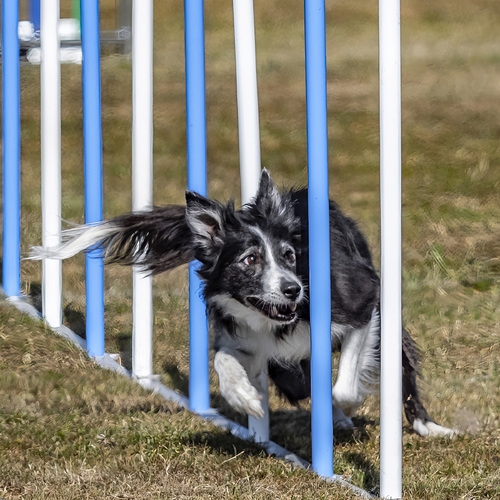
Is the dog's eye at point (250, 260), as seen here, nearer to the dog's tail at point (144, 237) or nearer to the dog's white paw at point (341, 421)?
the dog's tail at point (144, 237)

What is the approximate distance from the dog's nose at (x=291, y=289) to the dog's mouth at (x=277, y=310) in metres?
0.06

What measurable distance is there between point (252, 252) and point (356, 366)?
2.49 feet

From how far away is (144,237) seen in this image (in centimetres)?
472

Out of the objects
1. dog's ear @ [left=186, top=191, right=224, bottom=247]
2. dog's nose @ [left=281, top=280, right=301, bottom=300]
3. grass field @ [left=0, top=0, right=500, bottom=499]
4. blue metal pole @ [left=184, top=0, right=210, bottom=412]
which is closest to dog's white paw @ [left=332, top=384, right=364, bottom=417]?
grass field @ [left=0, top=0, right=500, bottom=499]

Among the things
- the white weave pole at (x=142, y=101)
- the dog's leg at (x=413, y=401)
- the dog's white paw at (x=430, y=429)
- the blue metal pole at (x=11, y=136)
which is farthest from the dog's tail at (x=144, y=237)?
the blue metal pole at (x=11, y=136)

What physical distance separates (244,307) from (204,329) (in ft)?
2.21

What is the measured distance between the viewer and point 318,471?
405 cm

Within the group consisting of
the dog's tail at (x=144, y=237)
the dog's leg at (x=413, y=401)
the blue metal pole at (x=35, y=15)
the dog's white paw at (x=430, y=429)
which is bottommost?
the dog's white paw at (x=430, y=429)

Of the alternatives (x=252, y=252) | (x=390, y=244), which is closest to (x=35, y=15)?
(x=252, y=252)

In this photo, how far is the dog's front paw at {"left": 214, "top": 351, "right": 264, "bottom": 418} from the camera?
4.16 m

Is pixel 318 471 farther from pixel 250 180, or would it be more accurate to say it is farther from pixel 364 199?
pixel 364 199

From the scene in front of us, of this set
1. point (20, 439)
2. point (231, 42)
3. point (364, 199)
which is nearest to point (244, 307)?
point (20, 439)

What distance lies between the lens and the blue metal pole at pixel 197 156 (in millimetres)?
5102

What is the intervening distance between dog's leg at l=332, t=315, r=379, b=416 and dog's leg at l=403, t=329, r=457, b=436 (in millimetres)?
361
